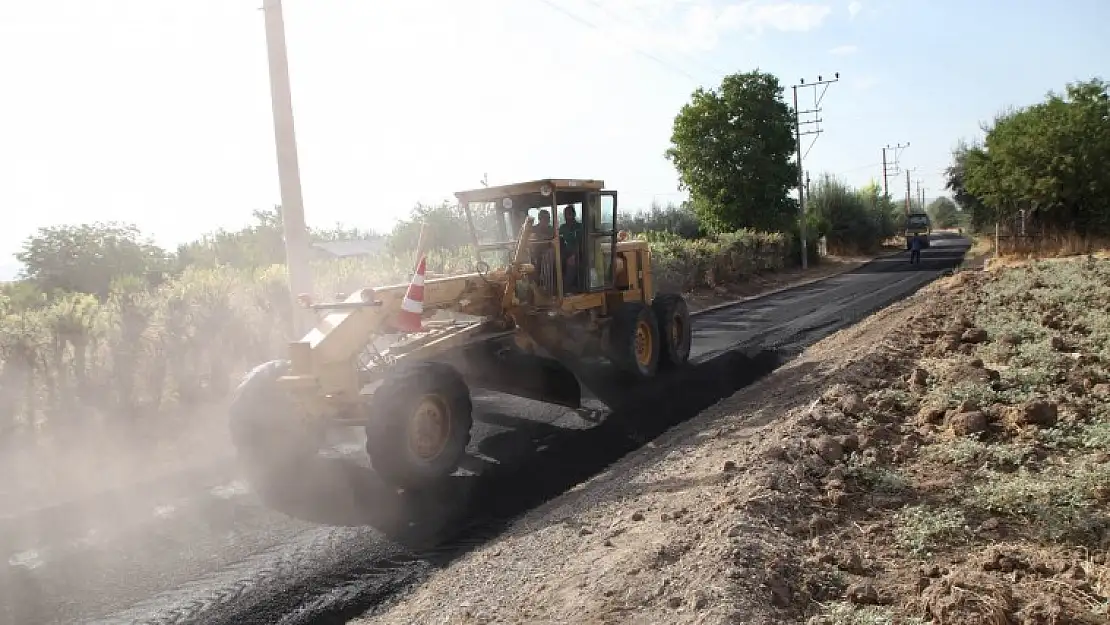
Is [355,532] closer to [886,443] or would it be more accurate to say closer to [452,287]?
[452,287]

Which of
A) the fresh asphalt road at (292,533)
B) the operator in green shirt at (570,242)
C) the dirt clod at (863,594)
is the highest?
the operator in green shirt at (570,242)

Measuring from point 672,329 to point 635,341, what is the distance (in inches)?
47.0

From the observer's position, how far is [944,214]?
11219 cm

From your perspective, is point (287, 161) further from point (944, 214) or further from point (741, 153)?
point (944, 214)

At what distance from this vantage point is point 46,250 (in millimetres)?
23844

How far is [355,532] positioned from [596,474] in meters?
1.90

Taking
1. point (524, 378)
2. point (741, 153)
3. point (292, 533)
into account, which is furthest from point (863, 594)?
point (741, 153)

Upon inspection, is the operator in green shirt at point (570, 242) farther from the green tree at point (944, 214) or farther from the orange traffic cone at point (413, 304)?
the green tree at point (944, 214)

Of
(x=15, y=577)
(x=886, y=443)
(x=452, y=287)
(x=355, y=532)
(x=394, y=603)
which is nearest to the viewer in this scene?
(x=394, y=603)

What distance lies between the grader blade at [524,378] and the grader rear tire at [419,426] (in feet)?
4.42

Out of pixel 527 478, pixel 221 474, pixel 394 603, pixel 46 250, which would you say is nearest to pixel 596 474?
pixel 527 478

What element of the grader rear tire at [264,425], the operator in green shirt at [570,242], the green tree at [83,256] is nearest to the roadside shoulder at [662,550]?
the grader rear tire at [264,425]

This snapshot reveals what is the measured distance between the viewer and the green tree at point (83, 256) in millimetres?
23406

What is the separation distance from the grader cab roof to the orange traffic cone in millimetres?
2581
